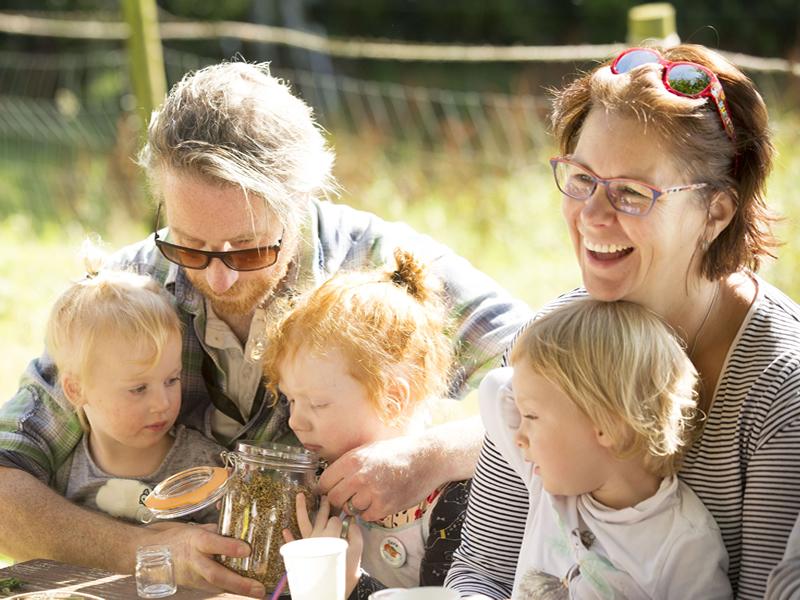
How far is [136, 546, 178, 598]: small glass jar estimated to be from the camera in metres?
2.26

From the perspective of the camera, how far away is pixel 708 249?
2.12 metres

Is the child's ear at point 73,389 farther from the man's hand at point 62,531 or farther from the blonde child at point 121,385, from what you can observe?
the man's hand at point 62,531

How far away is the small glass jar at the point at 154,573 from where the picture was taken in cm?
226

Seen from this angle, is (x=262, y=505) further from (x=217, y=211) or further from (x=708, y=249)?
(x=708, y=249)

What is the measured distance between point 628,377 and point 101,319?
1484mm

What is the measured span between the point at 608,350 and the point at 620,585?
415 mm

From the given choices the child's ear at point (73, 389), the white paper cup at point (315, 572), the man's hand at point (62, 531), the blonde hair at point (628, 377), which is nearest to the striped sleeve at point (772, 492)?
the blonde hair at point (628, 377)

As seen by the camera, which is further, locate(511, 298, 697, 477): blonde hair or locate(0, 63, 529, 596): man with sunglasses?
locate(0, 63, 529, 596): man with sunglasses

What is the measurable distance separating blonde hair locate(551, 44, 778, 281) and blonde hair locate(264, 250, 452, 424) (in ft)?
2.49

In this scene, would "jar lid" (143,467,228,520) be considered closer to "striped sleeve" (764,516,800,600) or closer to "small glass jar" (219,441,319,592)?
"small glass jar" (219,441,319,592)

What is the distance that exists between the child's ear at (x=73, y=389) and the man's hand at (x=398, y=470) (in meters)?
0.79

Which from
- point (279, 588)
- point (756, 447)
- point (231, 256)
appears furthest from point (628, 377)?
point (231, 256)

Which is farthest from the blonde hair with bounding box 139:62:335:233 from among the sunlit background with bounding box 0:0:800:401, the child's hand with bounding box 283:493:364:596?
the child's hand with bounding box 283:493:364:596

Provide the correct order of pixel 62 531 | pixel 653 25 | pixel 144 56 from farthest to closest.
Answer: pixel 144 56
pixel 653 25
pixel 62 531
